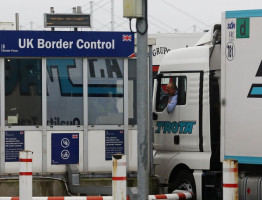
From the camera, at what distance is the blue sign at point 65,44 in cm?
1516

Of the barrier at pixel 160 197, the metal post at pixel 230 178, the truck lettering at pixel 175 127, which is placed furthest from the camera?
the truck lettering at pixel 175 127

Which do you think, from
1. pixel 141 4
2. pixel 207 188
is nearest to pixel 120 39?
pixel 207 188

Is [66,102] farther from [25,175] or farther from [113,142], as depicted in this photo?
[25,175]

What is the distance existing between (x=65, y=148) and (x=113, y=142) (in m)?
0.88

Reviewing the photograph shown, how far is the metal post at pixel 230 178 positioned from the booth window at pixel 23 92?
4730mm

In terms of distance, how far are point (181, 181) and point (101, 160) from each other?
1486 millimetres

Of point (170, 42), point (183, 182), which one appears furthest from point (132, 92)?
point (170, 42)

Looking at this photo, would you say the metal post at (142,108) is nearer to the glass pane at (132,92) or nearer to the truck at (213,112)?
the truck at (213,112)

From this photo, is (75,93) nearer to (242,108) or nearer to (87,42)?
(87,42)

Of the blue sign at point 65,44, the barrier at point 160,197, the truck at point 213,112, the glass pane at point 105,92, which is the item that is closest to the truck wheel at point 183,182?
the truck at point 213,112

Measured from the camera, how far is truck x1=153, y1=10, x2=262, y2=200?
1394 centimetres

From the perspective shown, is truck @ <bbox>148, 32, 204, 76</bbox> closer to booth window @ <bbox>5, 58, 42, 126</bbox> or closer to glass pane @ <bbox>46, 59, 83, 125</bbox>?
glass pane @ <bbox>46, 59, 83, 125</bbox>

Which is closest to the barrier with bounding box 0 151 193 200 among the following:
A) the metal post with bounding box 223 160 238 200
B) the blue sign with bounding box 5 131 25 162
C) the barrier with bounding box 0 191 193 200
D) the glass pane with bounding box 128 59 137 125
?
the barrier with bounding box 0 191 193 200

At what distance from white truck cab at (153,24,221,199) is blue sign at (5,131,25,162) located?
8.49 feet
